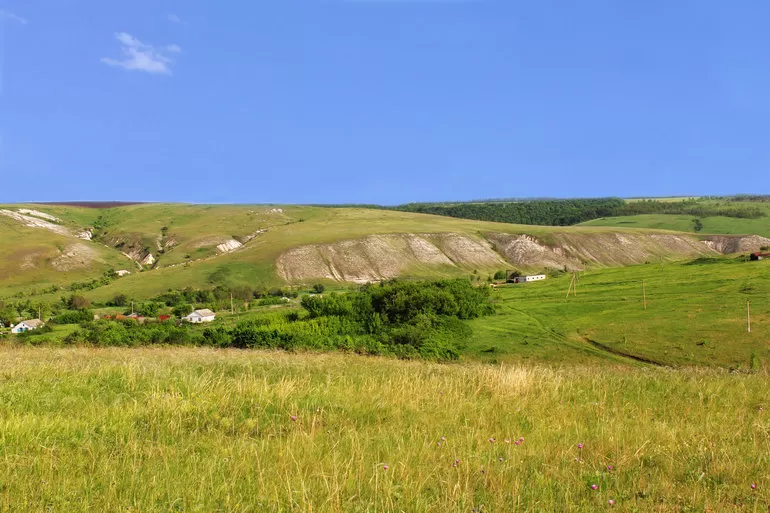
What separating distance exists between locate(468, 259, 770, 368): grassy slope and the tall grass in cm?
3326

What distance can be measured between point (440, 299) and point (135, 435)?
49651 millimetres

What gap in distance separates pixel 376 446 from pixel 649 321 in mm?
50428

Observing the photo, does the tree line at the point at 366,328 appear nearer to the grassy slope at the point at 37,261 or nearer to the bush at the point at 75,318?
the bush at the point at 75,318

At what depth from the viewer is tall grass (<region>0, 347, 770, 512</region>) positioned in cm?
434

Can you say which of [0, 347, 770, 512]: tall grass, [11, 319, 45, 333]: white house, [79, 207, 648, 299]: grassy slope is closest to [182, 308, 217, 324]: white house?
[11, 319, 45, 333]: white house

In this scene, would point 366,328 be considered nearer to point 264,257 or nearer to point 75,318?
point 75,318

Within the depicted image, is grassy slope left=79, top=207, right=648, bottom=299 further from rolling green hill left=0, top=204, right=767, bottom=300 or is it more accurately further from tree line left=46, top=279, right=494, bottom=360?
tree line left=46, top=279, right=494, bottom=360

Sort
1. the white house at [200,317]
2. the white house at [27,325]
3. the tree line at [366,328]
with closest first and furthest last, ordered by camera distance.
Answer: the tree line at [366,328], the white house at [27,325], the white house at [200,317]

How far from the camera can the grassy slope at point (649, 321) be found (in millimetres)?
42438

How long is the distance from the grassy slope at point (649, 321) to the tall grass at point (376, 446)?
33.3 meters

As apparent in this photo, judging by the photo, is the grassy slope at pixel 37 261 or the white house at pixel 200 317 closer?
the white house at pixel 200 317

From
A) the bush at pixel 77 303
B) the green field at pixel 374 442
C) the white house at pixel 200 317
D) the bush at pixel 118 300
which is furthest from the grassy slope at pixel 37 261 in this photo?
the green field at pixel 374 442

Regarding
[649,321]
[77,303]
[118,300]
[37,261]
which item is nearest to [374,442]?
[649,321]

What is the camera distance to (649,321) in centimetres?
5012
